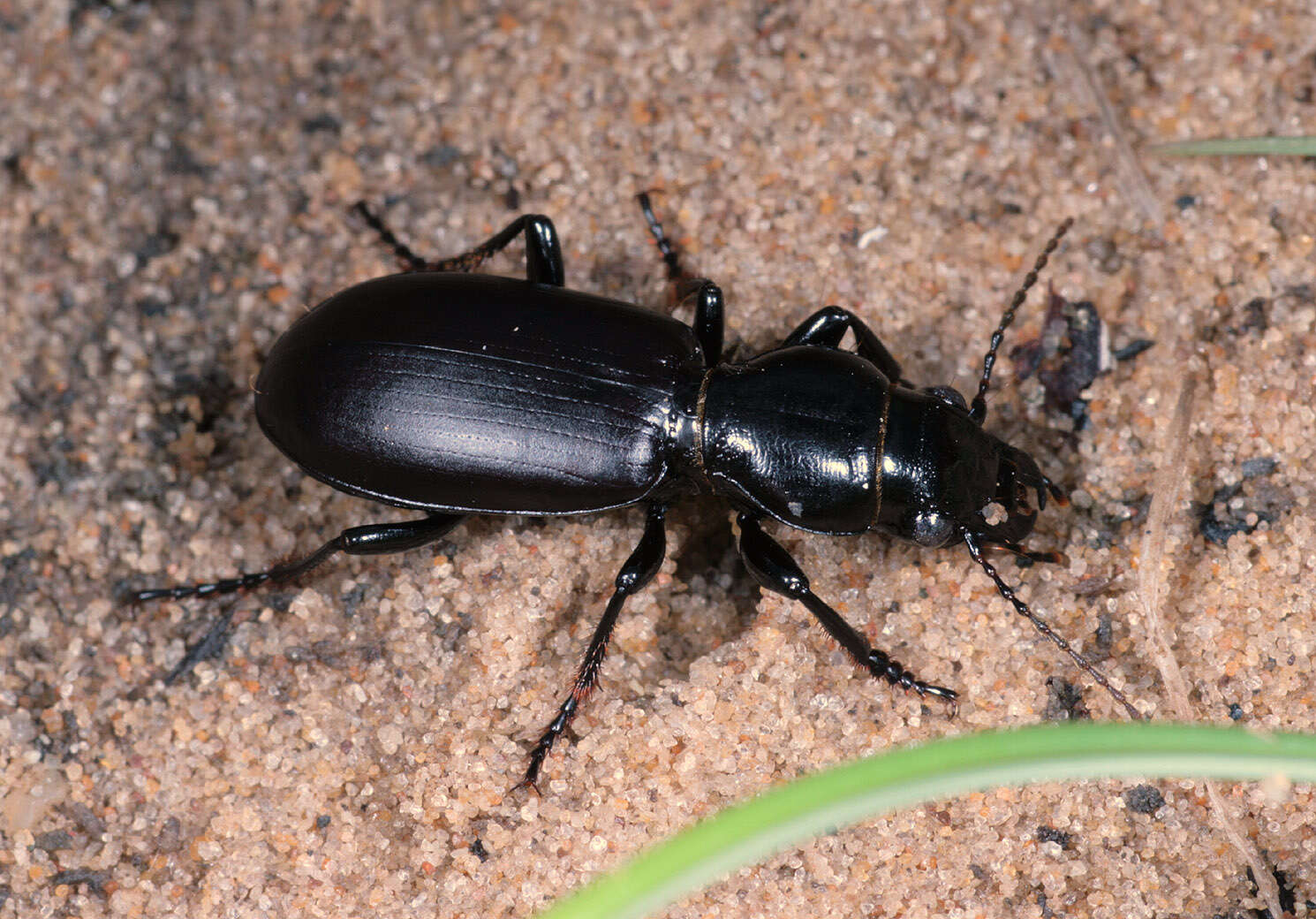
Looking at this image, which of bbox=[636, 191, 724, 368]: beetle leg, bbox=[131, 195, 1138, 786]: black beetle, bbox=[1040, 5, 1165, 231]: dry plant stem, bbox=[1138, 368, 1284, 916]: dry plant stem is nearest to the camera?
bbox=[1138, 368, 1284, 916]: dry plant stem

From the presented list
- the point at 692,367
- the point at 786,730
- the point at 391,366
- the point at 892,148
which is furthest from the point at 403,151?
the point at 786,730

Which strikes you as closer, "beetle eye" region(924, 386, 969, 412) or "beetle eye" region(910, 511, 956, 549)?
"beetle eye" region(910, 511, 956, 549)

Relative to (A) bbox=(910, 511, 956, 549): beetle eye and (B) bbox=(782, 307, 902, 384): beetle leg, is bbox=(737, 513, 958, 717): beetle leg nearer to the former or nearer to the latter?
(A) bbox=(910, 511, 956, 549): beetle eye

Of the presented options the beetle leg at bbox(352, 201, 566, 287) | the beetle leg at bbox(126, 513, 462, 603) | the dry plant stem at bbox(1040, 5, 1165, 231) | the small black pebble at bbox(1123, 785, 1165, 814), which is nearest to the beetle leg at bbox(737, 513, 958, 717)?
the small black pebble at bbox(1123, 785, 1165, 814)

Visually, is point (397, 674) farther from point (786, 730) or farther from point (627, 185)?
point (627, 185)

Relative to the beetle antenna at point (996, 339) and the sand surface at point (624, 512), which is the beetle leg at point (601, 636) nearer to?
the sand surface at point (624, 512)

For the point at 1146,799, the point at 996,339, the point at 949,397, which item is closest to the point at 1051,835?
the point at 1146,799
